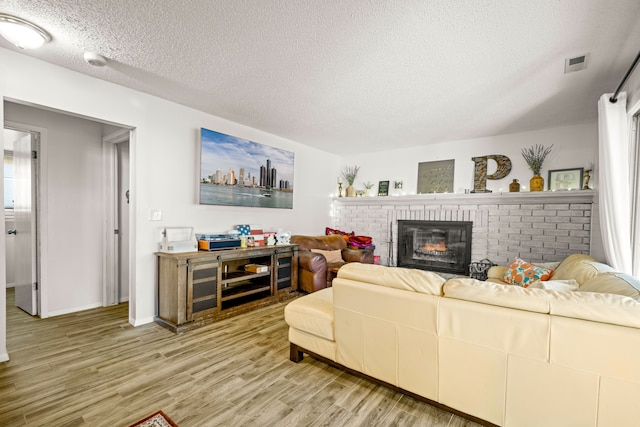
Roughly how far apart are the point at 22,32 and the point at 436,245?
5.41m

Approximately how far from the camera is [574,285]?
6.57 ft

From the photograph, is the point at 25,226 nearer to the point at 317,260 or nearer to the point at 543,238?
the point at 317,260

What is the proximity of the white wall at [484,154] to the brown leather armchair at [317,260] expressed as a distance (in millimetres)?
1518

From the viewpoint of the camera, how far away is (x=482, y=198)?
14.5ft

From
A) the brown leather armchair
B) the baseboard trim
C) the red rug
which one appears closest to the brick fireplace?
the brown leather armchair

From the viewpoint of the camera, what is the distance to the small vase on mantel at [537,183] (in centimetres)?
396

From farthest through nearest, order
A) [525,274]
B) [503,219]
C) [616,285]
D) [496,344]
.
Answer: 1. [503,219]
2. [525,274]
3. [616,285]
4. [496,344]

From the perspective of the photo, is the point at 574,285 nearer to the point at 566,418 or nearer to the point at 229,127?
the point at 566,418

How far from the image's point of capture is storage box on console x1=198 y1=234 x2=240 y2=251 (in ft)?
10.6

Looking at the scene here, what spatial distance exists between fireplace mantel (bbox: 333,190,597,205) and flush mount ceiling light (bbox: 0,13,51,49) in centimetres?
461

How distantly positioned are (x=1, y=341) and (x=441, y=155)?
5.72m

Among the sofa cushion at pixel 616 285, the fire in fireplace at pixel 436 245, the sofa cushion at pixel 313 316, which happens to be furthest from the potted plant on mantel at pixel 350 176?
the sofa cushion at pixel 616 285

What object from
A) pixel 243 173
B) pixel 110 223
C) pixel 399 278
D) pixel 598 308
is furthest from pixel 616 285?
pixel 110 223

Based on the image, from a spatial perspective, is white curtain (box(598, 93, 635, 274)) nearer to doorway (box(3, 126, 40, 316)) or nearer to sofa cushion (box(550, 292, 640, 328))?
sofa cushion (box(550, 292, 640, 328))
